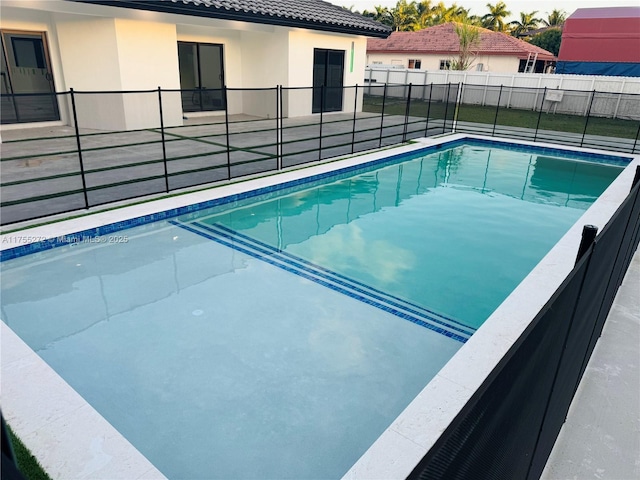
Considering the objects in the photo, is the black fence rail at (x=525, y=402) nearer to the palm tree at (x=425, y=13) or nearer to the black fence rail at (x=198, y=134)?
the black fence rail at (x=198, y=134)

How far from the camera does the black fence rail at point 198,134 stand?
830cm

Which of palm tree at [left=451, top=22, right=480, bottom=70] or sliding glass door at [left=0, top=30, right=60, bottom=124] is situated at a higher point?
palm tree at [left=451, top=22, right=480, bottom=70]

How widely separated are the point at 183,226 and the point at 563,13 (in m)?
71.9

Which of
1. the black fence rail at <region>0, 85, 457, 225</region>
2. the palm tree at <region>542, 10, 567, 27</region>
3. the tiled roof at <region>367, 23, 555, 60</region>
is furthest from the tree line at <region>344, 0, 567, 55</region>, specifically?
the black fence rail at <region>0, 85, 457, 225</region>

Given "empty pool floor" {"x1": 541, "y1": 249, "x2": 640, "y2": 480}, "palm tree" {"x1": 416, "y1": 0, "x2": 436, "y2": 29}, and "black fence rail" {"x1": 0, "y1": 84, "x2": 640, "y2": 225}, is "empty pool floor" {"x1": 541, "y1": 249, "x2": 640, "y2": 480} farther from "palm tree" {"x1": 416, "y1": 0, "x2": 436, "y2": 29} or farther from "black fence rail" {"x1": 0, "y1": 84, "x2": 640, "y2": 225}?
"palm tree" {"x1": 416, "y1": 0, "x2": 436, "y2": 29}

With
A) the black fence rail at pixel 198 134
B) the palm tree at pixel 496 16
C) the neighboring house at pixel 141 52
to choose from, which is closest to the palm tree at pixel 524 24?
the palm tree at pixel 496 16

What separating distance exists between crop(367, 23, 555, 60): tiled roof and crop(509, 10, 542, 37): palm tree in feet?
75.4

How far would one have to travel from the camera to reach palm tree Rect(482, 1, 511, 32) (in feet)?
170

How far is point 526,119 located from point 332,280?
61.3 feet

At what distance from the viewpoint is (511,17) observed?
55938 millimetres

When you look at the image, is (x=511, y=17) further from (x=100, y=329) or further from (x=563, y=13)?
(x=100, y=329)

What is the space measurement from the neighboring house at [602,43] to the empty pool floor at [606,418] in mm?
32050

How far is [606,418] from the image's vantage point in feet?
11.1

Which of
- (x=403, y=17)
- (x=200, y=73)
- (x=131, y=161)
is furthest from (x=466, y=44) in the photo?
(x=131, y=161)
